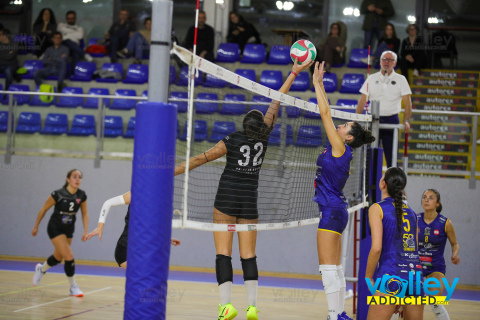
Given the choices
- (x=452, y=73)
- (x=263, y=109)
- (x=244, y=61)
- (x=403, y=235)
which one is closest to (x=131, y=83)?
(x=244, y=61)

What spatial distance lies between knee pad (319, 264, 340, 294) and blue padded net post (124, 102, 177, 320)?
2.41m

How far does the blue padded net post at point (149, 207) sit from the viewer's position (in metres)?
3.58

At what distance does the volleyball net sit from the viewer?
17.4ft

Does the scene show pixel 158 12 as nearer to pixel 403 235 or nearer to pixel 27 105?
pixel 403 235

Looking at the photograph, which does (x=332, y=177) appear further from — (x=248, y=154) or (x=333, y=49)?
(x=333, y=49)

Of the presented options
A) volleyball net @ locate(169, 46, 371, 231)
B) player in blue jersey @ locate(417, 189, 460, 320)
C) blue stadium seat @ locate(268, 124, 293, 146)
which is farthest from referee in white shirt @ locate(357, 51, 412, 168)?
blue stadium seat @ locate(268, 124, 293, 146)

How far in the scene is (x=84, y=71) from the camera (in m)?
14.9

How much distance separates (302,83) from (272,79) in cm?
70

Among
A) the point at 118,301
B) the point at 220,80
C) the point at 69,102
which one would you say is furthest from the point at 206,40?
the point at 118,301

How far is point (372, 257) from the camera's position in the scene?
15.9ft

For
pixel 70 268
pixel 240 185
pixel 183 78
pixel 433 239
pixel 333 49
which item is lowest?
pixel 70 268

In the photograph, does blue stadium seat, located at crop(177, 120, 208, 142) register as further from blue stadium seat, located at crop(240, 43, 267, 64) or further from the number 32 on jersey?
blue stadium seat, located at crop(240, 43, 267, 64)

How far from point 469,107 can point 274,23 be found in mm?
6129

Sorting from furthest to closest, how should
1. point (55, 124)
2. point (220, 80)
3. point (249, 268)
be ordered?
1. point (220, 80)
2. point (55, 124)
3. point (249, 268)
